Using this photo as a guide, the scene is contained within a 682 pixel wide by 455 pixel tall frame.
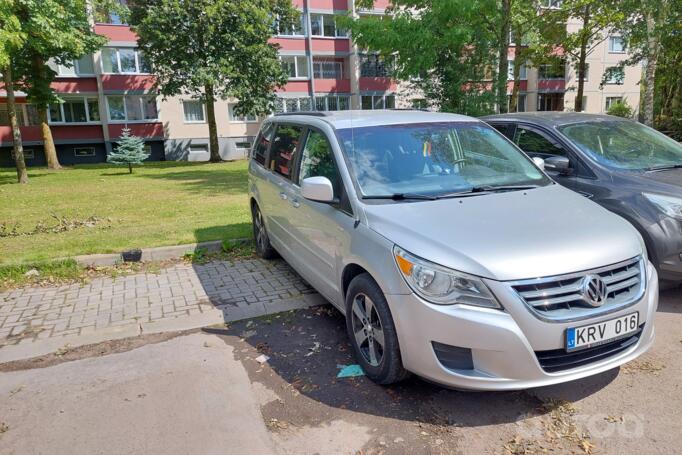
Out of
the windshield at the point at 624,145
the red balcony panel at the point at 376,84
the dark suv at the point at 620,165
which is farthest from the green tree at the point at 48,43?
the red balcony panel at the point at 376,84

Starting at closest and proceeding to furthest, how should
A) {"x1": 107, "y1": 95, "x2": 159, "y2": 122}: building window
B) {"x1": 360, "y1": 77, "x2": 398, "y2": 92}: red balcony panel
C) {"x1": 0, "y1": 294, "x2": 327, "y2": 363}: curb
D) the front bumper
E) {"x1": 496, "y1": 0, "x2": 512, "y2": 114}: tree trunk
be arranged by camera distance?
the front bumper
{"x1": 0, "y1": 294, "x2": 327, "y2": 363}: curb
{"x1": 496, "y1": 0, "x2": 512, "y2": 114}: tree trunk
{"x1": 107, "y1": 95, "x2": 159, "y2": 122}: building window
{"x1": 360, "y1": 77, "x2": 398, "y2": 92}: red balcony panel

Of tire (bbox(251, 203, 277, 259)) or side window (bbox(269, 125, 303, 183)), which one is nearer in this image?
side window (bbox(269, 125, 303, 183))

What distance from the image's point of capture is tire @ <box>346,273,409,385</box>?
3.19 metres

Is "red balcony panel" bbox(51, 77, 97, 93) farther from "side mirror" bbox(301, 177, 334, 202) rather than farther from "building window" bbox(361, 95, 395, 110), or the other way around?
"side mirror" bbox(301, 177, 334, 202)

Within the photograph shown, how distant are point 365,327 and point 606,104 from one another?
50578 mm

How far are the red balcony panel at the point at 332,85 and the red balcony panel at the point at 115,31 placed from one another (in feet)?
43.3

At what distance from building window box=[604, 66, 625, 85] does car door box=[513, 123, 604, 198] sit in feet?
105

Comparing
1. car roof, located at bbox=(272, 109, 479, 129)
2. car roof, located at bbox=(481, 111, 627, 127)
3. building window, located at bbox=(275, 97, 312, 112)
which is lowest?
car roof, located at bbox=(481, 111, 627, 127)

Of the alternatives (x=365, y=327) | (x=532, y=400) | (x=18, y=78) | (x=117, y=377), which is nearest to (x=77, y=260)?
(x=117, y=377)

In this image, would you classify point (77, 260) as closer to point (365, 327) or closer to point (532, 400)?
point (365, 327)

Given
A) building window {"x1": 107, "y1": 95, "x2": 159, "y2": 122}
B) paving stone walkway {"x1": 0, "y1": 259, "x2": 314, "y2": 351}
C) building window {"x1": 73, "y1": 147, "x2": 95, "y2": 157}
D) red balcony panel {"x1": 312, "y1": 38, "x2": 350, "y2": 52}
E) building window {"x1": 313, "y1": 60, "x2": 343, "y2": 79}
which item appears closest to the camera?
paving stone walkway {"x1": 0, "y1": 259, "x2": 314, "y2": 351}

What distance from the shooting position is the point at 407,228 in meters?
3.22

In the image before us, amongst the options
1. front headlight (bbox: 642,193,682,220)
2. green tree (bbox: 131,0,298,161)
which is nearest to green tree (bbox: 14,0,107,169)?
green tree (bbox: 131,0,298,161)

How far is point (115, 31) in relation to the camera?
3153cm
